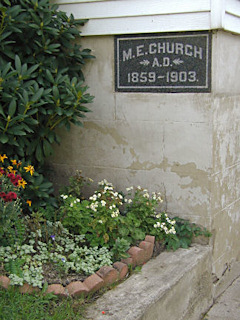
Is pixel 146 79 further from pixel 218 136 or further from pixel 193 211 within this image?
pixel 193 211

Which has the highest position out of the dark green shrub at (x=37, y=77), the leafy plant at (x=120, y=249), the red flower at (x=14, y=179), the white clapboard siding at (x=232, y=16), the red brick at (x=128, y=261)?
the white clapboard siding at (x=232, y=16)

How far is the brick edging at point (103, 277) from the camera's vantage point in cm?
321

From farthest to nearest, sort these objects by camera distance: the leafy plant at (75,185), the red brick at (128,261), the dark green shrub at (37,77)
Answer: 1. the leafy plant at (75,185)
2. the dark green shrub at (37,77)
3. the red brick at (128,261)

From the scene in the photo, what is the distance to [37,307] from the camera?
3.03 m

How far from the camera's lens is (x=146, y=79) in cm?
432

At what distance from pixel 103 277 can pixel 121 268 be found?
0.66ft

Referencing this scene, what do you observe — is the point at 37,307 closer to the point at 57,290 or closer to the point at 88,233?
the point at 57,290

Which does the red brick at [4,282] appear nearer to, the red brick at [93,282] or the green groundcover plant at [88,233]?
the green groundcover plant at [88,233]

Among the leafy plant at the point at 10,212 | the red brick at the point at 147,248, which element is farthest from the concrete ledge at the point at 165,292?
the leafy plant at the point at 10,212

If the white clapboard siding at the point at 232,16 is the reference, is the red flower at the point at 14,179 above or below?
below

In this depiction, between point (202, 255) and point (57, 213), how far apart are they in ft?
4.39

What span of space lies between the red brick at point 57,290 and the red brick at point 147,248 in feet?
2.97

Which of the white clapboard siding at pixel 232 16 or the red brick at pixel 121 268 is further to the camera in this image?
the white clapboard siding at pixel 232 16

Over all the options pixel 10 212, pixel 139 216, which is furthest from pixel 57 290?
pixel 139 216
